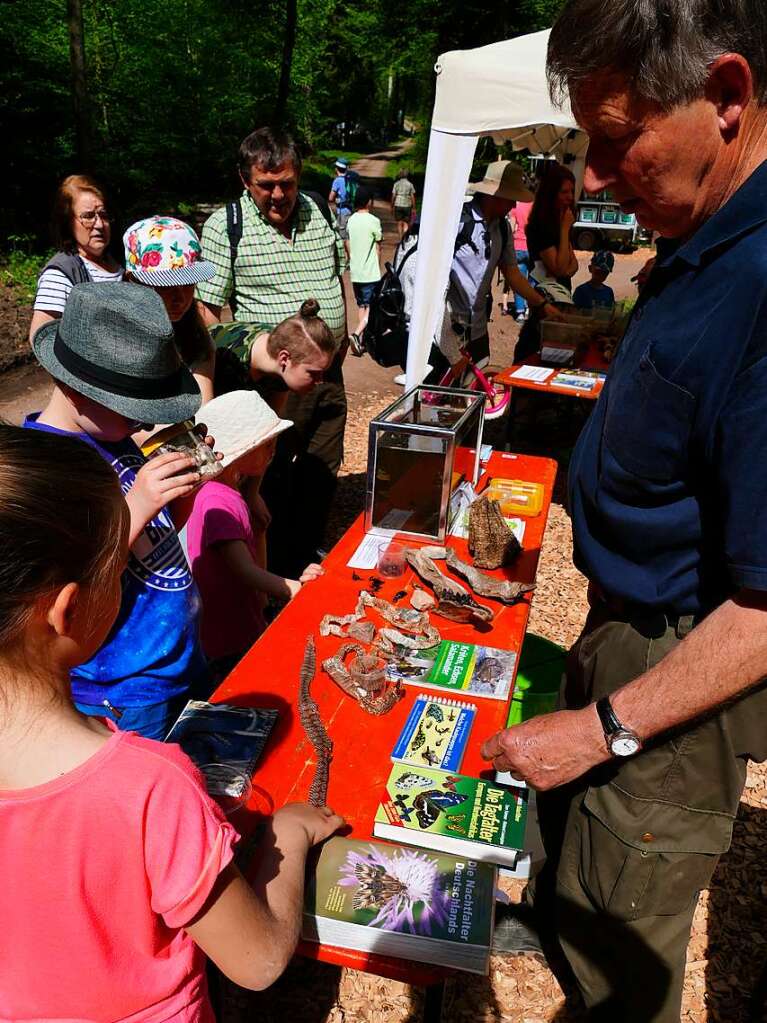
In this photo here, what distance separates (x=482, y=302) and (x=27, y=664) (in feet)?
19.4

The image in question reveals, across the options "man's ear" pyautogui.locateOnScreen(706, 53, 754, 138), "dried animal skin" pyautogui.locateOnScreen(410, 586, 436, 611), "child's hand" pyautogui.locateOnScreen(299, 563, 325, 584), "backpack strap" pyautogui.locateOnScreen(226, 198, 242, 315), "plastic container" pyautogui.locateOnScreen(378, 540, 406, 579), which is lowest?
"child's hand" pyautogui.locateOnScreen(299, 563, 325, 584)

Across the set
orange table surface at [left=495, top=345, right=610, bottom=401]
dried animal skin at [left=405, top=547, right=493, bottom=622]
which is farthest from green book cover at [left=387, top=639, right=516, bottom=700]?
orange table surface at [left=495, top=345, right=610, bottom=401]

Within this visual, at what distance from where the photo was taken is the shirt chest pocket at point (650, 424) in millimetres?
1350

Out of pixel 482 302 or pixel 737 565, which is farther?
pixel 482 302

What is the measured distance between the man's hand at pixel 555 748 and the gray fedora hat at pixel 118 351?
1.24 meters

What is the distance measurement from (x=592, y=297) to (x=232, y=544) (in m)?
6.40

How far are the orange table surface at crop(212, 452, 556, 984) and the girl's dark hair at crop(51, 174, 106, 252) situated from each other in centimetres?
294

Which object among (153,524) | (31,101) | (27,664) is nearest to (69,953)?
(27,664)

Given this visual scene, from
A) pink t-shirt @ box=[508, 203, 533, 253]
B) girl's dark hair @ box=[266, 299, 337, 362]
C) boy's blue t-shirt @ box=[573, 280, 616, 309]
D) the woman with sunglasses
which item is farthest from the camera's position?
pink t-shirt @ box=[508, 203, 533, 253]

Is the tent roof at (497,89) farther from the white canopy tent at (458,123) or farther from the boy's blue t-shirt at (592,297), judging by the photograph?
the boy's blue t-shirt at (592,297)

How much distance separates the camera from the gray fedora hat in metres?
1.84

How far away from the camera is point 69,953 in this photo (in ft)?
3.51

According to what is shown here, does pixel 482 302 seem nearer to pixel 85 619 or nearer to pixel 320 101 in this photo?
pixel 85 619

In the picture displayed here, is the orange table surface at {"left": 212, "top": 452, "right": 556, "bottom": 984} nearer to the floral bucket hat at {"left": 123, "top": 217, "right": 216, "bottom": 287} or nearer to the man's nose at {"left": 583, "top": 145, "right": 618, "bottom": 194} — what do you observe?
the man's nose at {"left": 583, "top": 145, "right": 618, "bottom": 194}
